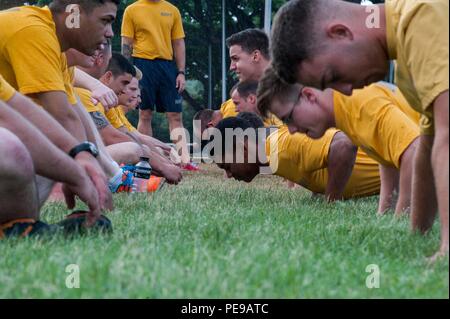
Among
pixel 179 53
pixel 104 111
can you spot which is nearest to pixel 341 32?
pixel 104 111

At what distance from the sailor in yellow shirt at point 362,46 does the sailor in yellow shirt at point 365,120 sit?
97 cm

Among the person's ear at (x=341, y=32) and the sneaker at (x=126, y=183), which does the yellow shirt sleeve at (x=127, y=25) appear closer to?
the sneaker at (x=126, y=183)

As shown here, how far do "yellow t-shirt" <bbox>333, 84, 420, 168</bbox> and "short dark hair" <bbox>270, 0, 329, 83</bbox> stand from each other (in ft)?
4.07

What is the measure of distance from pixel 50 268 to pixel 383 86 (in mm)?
2669

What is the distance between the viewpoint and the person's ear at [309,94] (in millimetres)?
4277

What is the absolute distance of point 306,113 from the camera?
4289mm

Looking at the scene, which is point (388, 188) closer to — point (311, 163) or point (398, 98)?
point (398, 98)

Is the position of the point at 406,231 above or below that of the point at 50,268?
below

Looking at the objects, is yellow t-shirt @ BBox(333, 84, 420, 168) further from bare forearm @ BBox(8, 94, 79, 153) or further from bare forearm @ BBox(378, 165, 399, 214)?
bare forearm @ BBox(8, 94, 79, 153)

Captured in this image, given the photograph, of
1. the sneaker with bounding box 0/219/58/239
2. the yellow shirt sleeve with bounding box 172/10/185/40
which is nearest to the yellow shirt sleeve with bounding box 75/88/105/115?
the sneaker with bounding box 0/219/58/239

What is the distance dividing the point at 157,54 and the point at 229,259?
7809mm

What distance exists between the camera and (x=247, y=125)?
565cm
